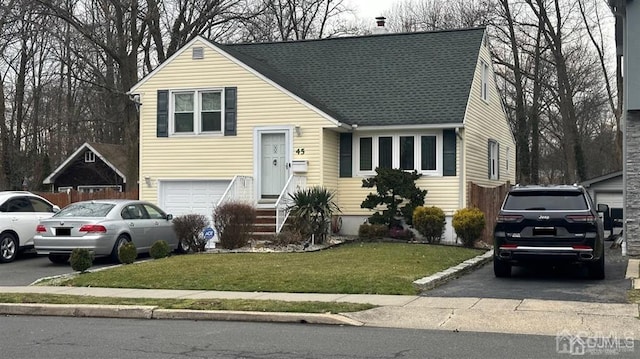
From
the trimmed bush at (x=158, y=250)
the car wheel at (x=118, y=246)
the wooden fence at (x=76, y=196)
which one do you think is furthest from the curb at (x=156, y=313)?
the wooden fence at (x=76, y=196)

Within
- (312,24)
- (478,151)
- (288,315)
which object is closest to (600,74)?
(312,24)

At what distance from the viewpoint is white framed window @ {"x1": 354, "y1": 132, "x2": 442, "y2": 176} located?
23.0 meters

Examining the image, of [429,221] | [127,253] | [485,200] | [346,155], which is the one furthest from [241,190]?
[485,200]

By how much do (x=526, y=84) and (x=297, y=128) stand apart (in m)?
26.0

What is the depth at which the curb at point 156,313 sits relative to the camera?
10102 mm

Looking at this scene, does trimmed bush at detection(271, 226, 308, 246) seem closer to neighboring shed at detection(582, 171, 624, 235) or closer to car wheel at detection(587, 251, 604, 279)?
car wheel at detection(587, 251, 604, 279)

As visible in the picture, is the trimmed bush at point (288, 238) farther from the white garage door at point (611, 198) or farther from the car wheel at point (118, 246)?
the white garage door at point (611, 198)

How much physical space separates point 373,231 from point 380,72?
251 inches

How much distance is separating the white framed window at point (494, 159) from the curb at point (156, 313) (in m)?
18.0

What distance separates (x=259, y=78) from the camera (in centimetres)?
2322

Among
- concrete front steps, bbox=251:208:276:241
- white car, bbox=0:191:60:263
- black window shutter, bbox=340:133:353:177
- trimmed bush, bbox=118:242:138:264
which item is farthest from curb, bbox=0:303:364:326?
black window shutter, bbox=340:133:353:177

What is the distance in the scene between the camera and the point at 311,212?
20.2 meters

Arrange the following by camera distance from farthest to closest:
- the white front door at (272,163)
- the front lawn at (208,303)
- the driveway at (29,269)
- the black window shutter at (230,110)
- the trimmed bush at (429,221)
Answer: the black window shutter at (230,110) → the white front door at (272,163) → the trimmed bush at (429,221) → the driveway at (29,269) → the front lawn at (208,303)

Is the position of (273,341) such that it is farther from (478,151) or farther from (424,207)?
(478,151)
